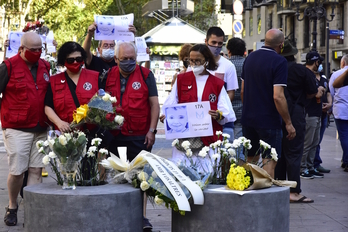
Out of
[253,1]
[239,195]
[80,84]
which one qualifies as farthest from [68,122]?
[253,1]

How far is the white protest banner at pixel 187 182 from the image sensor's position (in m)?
5.05

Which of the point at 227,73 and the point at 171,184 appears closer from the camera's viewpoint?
the point at 171,184

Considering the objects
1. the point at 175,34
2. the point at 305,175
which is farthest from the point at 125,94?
the point at 175,34

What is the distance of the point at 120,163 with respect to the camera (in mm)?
5641

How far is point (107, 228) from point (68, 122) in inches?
66.5

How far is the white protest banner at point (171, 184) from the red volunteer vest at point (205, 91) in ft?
4.86

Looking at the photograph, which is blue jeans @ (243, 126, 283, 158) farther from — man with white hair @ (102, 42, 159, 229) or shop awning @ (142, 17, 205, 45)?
shop awning @ (142, 17, 205, 45)

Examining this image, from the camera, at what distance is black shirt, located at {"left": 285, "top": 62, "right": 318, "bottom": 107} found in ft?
28.0

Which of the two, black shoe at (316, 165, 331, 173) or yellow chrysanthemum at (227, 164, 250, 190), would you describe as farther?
black shoe at (316, 165, 331, 173)

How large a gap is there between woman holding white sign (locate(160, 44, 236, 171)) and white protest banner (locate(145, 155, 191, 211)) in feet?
4.46

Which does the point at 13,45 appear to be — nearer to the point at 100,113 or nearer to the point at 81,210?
the point at 100,113

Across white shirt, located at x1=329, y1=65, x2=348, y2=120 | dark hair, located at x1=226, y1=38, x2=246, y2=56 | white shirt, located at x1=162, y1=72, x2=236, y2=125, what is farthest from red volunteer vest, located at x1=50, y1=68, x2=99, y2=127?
white shirt, located at x1=329, y1=65, x2=348, y2=120

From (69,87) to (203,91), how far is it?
1331 mm

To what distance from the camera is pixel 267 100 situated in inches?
292
